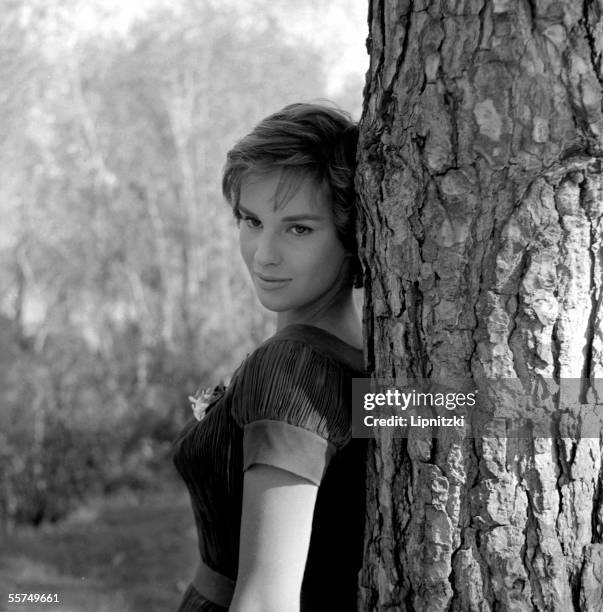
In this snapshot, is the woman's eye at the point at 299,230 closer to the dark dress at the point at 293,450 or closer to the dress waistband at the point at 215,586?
the dark dress at the point at 293,450

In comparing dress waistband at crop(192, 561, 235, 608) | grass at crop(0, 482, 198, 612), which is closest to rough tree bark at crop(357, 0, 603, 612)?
dress waistband at crop(192, 561, 235, 608)

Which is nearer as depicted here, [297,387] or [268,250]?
[297,387]

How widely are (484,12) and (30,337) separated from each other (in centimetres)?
777

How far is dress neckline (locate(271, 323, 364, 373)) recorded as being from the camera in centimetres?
146

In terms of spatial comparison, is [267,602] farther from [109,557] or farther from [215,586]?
[109,557]

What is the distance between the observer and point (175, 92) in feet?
37.3

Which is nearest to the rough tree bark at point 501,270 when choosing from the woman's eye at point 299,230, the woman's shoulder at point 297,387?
the woman's shoulder at point 297,387

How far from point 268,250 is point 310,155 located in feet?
0.63

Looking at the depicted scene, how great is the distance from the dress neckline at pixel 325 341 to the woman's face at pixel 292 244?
7 cm

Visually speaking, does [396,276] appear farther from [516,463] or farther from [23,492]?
[23,492]

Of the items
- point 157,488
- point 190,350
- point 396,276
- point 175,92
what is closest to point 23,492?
point 157,488

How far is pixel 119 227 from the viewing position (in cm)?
1200

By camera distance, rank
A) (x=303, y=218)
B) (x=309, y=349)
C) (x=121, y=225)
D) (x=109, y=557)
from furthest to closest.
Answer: (x=121, y=225)
(x=109, y=557)
(x=303, y=218)
(x=309, y=349)

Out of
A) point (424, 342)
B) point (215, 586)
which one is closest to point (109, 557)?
point (215, 586)
